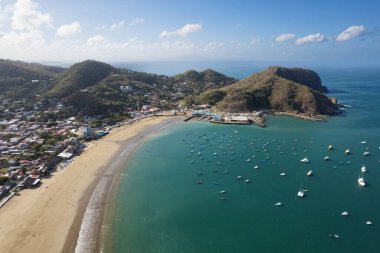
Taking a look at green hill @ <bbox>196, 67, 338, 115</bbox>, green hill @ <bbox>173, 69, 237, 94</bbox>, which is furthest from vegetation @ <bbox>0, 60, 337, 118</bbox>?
green hill @ <bbox>173, 69, 237, 94</bbox>

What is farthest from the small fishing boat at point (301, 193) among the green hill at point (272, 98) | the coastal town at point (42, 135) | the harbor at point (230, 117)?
the green hill at point (272, 98)

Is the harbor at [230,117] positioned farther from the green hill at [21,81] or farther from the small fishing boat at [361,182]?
the green hill at [21,81]

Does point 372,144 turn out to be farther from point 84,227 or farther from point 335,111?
point 84,227

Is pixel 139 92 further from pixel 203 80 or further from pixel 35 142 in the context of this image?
pixel 35 142

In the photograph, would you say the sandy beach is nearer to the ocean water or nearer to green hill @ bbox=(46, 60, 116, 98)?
the ocean water

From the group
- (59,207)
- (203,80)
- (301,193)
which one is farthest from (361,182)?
(203,80)
